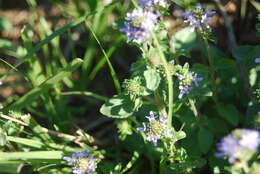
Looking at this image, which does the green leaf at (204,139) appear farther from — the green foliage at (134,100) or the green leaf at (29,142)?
the green leaf at (29,142)

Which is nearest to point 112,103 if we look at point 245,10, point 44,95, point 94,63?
point 44,95

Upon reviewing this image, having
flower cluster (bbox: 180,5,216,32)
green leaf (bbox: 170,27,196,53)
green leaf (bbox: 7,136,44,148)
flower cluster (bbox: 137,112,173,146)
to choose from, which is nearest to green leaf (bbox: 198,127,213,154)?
flower cluster (bbox: 137,112,173,146)

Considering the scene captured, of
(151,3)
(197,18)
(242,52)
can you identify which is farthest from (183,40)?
(151,3)

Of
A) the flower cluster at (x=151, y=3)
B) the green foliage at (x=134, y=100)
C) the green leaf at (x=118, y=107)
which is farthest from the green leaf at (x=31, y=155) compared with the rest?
the flower cluster at (x=151, y=3)

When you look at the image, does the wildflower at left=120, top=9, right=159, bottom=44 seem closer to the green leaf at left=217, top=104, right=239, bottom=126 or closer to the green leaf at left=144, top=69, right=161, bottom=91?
the green leaf at left=144, top=69, right=161, bottom=91

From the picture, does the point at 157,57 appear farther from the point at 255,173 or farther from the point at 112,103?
the point at 255,173

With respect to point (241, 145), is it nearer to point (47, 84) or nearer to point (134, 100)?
point (134, 100)

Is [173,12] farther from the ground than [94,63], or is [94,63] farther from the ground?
[173,12]

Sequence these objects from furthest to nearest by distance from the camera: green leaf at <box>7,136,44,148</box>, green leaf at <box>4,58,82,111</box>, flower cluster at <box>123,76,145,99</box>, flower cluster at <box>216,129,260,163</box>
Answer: green leaf at <box>4,58,82,111</box> < green leaf at <box>7,136,44,148</box> < flower cluster at <box>123,76,145,99</box> < flower cluster at <box>216,129,260,163</box>
